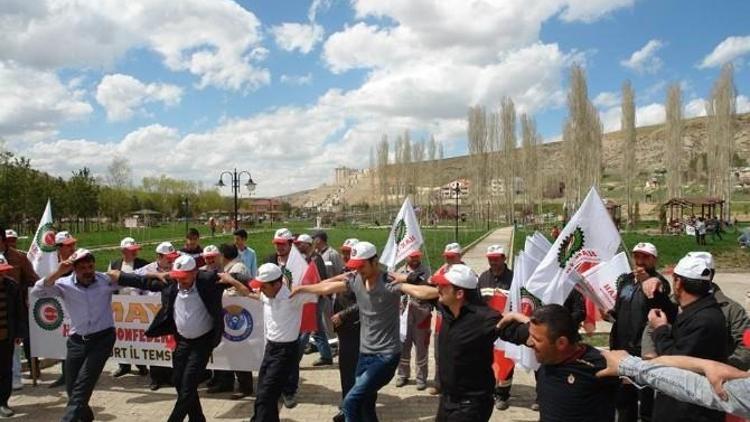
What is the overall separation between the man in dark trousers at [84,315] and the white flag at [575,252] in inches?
175

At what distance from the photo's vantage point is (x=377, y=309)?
199 inches

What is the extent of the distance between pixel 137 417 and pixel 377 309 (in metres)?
3.36

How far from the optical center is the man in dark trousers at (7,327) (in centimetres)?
632

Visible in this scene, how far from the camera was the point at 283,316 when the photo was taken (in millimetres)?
5664

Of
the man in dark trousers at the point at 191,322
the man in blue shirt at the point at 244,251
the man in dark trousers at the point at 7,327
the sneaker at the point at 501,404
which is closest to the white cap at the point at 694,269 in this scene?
the sneaker at the point at 501,404

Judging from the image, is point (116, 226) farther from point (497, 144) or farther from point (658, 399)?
point (658, 399)

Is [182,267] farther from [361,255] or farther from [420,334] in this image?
[420,334]

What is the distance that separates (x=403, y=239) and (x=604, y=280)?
294 centimetres

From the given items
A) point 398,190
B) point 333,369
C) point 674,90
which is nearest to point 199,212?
→ point 398,190

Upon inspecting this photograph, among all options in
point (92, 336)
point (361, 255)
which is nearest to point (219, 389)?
point (92, 336)

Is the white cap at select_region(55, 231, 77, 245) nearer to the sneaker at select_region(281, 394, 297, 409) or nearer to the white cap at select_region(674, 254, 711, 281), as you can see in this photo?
the sneaker at select_region(281, 394, 297, 409)

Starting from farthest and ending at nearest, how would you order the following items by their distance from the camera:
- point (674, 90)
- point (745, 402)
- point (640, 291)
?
point (674, 90)
point (640, 291)
point (745, 402)

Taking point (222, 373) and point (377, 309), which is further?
point (222, 373)

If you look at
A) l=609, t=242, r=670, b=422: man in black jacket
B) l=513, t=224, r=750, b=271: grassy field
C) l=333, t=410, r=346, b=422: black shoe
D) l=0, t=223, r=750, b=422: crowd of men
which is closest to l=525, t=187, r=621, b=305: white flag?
l=0, t=223, r=750, b=422: crowd of men
